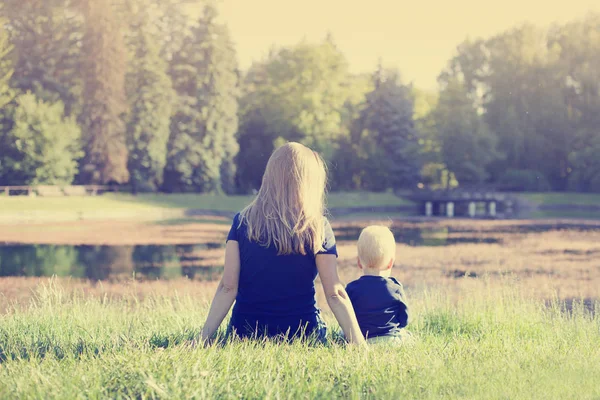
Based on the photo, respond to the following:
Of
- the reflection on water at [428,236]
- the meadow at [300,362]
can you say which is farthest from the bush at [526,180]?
the meadow at [300,362]

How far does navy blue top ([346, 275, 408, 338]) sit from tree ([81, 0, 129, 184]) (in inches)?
1505

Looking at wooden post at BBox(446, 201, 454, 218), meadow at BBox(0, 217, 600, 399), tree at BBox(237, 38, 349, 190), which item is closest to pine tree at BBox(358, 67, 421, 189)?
tree at BBox(237, 38, 349, 190)

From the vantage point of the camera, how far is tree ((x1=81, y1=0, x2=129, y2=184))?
41500mm

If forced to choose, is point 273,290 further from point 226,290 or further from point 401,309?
point 401,309

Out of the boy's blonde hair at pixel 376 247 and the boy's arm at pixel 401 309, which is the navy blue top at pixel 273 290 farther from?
the boy's arm at pixel 401 309

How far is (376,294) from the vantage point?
4605 millimetres

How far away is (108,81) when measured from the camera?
42.1m

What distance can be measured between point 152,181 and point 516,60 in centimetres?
3046

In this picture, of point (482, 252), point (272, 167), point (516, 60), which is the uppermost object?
point (516, 60)

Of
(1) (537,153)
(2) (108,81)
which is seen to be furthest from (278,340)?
(1) (537,153)

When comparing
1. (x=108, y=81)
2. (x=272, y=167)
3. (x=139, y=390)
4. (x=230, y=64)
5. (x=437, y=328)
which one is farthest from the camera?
(x=230, y=64)

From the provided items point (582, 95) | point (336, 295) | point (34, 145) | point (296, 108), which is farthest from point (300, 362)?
point (582, 95)

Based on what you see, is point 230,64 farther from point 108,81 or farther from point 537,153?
point 537,153

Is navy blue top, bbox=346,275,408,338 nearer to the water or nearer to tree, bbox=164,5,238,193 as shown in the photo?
the water
